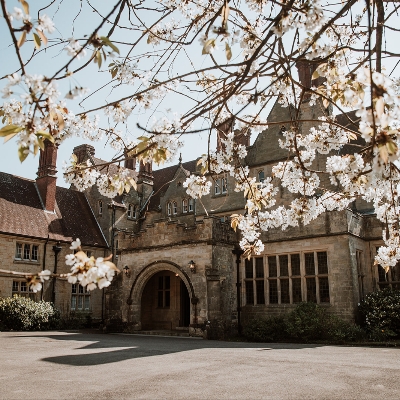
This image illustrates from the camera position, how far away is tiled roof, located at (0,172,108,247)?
20.9 meters

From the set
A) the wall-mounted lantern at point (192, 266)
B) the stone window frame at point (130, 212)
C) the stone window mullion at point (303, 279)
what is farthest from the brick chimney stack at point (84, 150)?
the stone window mullion at point (303, 279)

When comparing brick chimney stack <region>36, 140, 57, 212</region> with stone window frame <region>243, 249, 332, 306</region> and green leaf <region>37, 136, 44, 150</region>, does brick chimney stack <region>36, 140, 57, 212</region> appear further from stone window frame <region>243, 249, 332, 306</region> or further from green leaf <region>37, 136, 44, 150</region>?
green leaf <region>37, 136, 44, 150</region>

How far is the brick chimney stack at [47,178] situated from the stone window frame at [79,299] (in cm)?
485

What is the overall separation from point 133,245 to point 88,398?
12.8m

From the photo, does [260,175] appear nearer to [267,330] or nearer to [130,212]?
[267,330]

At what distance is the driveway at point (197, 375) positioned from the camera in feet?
17.1

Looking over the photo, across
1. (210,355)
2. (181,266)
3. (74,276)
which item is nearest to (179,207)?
(181,266)

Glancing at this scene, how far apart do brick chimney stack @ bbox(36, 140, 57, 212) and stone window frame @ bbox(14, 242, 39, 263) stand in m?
2.94

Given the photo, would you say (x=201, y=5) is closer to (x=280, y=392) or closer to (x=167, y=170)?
(x=280, y=392)

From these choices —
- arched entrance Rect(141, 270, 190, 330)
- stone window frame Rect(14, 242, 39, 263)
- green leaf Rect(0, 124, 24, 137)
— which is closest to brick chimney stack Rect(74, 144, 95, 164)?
stone window frame Rect(14, 242, 39, 263)

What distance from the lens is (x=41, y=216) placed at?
2247cm

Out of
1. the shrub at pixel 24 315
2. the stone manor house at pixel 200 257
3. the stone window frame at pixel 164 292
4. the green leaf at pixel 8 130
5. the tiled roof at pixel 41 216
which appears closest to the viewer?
the green leaf at pixel 8 130

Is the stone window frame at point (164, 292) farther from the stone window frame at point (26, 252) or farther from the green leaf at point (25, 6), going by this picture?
the green leaf at point (25, 6)

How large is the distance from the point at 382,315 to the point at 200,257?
21.1ft
